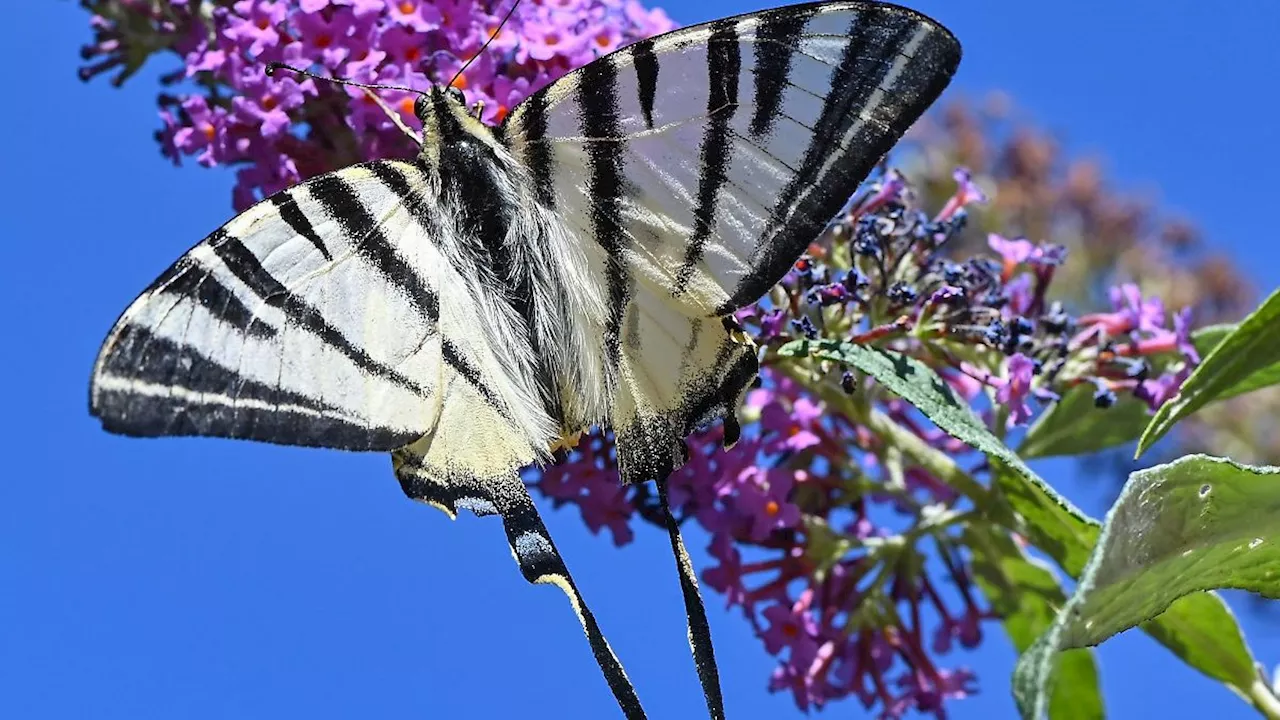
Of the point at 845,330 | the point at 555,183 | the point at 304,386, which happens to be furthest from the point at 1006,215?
the point at 304,386

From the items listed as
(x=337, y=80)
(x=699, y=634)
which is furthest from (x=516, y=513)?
(x=337, y=80)

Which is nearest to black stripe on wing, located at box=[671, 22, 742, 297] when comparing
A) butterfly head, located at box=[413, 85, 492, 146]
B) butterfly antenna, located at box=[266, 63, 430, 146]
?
butterfly head, located at box=[413, 85, 492, 146]

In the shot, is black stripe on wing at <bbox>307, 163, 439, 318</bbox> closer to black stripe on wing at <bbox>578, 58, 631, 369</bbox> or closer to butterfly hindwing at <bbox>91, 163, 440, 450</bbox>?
butterfly hindwing at <bbox>91, 163, 440, 450</bbox>

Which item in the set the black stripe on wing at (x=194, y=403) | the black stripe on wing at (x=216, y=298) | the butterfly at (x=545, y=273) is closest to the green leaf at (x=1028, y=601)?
the butterfly at (x=545, y=273)

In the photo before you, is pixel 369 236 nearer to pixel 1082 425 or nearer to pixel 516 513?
pixel 516 513

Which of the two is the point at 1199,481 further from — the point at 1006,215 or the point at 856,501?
the point at 1006,215

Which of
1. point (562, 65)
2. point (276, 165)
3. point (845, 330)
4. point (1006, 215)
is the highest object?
point (1006, 215)
